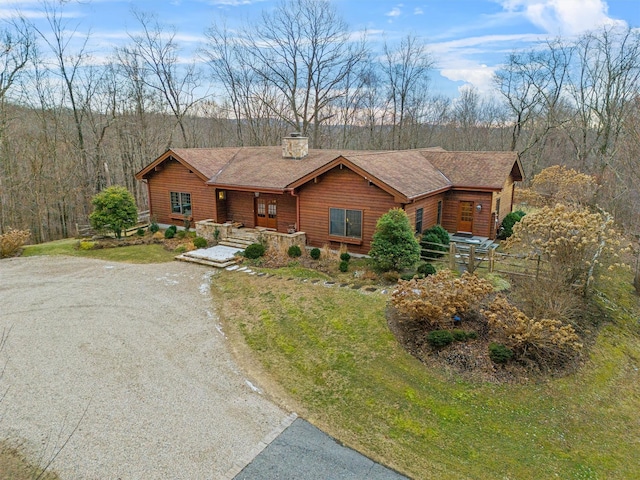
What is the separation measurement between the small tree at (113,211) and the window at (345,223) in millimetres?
10684

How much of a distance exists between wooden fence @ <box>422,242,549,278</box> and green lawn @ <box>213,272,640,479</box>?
2.52m

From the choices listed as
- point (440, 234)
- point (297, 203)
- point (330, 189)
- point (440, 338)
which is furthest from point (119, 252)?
point (440, 338)

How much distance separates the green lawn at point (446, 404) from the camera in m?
6.77

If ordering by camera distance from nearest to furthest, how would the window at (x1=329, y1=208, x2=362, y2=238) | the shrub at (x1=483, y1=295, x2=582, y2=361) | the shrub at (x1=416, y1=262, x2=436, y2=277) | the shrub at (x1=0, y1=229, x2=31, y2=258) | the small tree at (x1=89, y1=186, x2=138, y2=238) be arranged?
the shrub at (x1=483, y1=295, x2=582, y2=361) → the shrub at (x1=416, y1=262, x2=436, y2=277) → the window at (x1=329, y1=208, x2=362, y2=238) → the shrub at (x1=0, y1=229, x2=31, y2=258) → the small tree at (x1=89, y1=186, x2=138, y2=238)

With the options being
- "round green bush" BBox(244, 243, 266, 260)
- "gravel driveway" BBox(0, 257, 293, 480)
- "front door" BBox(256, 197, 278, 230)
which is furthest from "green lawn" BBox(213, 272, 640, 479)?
"front door" BBox(256, 197, 278, 230)

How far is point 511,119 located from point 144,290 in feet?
127

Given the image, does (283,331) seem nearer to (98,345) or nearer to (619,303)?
(98,345)

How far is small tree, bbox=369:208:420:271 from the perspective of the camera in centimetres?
1395

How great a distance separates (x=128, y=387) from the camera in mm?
8523

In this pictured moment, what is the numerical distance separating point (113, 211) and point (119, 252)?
2.50 metres

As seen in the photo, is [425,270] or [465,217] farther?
[465,217]

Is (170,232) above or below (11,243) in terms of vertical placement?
above

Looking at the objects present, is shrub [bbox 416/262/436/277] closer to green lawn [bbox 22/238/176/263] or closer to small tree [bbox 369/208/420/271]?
small tree [bbox 369/208/420/271]

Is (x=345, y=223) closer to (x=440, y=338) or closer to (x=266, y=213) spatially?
(x=266, y=213)
